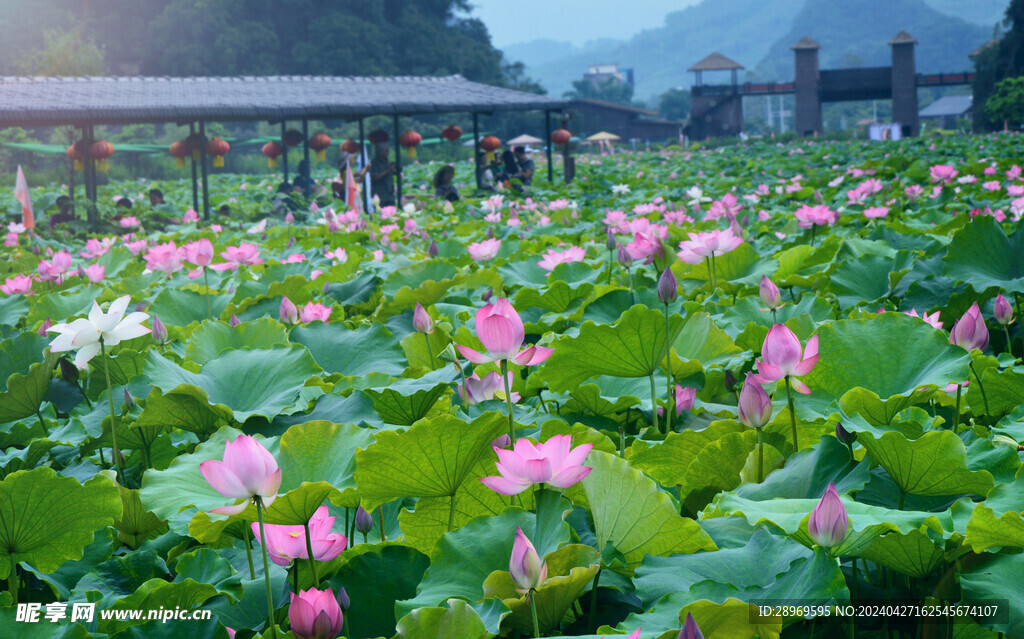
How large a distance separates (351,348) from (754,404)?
3.08 feet

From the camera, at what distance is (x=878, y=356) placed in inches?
50.7

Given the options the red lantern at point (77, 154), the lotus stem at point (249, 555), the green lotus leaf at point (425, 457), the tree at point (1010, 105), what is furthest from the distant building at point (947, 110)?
the lotus stem at point (249, 555)

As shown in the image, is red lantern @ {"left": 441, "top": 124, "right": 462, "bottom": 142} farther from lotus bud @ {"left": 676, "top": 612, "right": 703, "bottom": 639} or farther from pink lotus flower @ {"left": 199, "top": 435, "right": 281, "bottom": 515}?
lotus bud @ {"left": 676, "top": 612, "right": 703, "bottom": 639}

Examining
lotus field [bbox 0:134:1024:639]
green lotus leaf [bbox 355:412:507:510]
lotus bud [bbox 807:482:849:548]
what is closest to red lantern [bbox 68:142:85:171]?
lotus field [bbox 0:134:1024:639]

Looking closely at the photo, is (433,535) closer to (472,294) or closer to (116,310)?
(116,310)

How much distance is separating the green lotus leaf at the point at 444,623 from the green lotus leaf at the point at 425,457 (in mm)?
235

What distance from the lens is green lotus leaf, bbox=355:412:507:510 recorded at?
88cm

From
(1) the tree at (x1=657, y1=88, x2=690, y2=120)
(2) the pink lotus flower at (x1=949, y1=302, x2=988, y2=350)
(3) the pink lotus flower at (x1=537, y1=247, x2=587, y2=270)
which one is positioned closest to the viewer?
(2) the pink lotus flower at (x1=949, y1=302, x2=988, y2=350)

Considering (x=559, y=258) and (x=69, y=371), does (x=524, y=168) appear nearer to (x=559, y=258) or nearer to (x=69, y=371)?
(x=559, y=258)

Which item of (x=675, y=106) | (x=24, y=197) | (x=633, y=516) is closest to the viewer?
(x=633, y=516)

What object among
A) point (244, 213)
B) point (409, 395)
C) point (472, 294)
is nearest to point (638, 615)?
point (409, 395)

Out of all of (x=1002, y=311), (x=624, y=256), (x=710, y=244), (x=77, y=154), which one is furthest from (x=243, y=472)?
(x=77, y=154)

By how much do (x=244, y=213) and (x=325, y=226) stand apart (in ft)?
17.3

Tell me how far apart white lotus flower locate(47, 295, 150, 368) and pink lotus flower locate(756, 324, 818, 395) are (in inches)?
35.9
